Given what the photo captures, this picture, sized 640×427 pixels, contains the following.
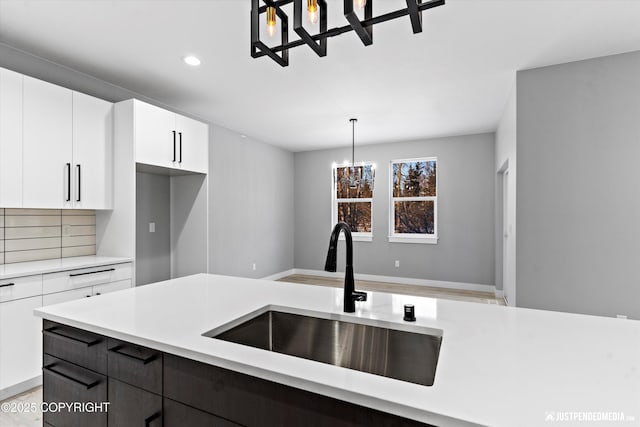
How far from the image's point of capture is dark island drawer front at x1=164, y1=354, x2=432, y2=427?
781mm

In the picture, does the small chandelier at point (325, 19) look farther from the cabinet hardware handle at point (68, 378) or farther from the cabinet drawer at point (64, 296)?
the cabinet drawer at point (64, 296)

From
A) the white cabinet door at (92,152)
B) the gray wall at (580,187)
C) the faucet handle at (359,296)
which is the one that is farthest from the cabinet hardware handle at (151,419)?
the gray wall at (580,187)

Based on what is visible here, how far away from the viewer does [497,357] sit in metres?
0.92

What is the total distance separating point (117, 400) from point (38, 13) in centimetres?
251

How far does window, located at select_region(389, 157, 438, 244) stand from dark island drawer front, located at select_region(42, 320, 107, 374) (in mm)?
5402

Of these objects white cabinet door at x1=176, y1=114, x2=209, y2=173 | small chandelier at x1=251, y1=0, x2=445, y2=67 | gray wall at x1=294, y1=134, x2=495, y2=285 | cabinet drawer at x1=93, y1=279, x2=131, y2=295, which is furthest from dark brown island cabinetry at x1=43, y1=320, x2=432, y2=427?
gray wall at x1=294, y1=134, x2=495, y2=285

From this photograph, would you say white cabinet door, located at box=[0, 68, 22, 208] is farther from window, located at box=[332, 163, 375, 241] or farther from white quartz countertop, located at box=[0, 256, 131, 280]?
window, located at box=[332, 163, 375, 241]

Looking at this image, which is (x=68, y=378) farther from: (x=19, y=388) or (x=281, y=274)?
(x=281, y=274)

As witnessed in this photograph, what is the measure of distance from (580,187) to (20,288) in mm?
4508

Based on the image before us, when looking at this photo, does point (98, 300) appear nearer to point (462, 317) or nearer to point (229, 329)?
point (229, 329)

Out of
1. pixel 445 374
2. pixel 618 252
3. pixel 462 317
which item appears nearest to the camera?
pixel 445 374

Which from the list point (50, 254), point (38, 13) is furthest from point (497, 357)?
point (50, 254)

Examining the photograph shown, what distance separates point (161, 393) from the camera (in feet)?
3.45

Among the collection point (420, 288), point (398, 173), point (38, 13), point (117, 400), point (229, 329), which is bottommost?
point (420, 288)
